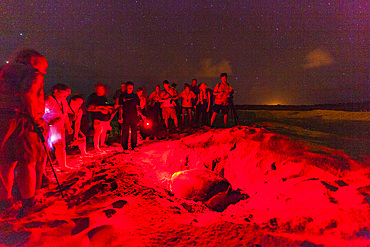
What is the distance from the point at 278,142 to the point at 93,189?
14.2ft

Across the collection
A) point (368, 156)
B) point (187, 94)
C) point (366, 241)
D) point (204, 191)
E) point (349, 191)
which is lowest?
point (204, 191)

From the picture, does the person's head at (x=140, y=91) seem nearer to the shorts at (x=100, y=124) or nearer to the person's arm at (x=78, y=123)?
the shorts at (x=100, y=124)

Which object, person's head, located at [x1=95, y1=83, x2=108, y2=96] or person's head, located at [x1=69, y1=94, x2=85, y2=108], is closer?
person's head, located at [x1=69, y1=94, x2=85, y2=108]

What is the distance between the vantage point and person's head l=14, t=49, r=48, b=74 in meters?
2.56

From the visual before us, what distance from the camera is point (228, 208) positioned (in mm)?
3041

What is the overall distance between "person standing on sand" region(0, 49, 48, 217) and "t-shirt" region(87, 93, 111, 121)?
273 centimetres

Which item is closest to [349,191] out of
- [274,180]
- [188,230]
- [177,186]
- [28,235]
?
[274,180]

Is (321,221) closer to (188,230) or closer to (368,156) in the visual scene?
(188,230)

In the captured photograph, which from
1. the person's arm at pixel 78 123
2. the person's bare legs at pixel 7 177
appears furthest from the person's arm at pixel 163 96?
the person's bare legs at pixel 7 177

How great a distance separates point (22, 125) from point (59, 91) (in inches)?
73.1

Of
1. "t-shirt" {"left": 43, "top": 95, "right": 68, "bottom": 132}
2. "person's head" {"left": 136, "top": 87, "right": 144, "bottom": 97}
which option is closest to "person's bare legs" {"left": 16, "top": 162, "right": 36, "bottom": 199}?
"t-shirt" {"left": 43, "top": 95, "right": 68, "bottom": 132}

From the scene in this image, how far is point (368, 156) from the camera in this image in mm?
3568

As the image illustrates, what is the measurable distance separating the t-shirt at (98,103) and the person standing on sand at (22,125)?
8.95ft

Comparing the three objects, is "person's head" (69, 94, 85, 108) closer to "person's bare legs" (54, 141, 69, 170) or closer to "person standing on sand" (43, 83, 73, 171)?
"person standing on sand" (43, 83, 73, 171)
